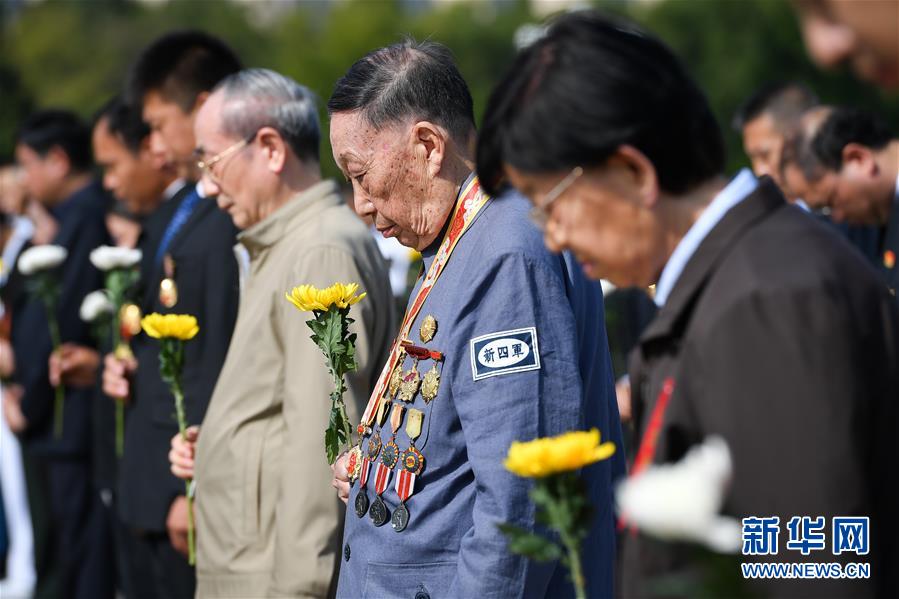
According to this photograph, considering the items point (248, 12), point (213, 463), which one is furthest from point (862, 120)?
point (248, 12)

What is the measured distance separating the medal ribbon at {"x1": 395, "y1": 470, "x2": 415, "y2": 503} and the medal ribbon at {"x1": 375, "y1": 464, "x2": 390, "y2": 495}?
2.4 inches

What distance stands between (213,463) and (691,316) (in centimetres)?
253

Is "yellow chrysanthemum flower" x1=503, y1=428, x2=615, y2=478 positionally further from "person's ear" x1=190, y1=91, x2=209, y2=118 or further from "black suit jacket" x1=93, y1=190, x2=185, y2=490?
"black suit jacket" x1=93, y1=190, x2=185, y2=490

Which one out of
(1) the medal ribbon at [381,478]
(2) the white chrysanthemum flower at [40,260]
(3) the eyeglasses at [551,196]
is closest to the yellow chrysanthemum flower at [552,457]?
(3) the eyeglasses at [551,196]

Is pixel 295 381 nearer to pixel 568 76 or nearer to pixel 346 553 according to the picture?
pixel 346 553

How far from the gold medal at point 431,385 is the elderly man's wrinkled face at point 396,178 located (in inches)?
18.7

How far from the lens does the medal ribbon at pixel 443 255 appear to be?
11.0 ft

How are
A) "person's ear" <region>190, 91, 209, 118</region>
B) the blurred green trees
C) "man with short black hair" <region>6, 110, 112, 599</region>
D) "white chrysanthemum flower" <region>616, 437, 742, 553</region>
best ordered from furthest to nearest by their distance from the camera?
the blurred green trees → "man with short black hair" <region>6, 110, 112, 599</region> → "person's ear" <region>190, 91, 209, 118</region> → "white chrysanthemum flower" <region>616, 437, 742, 553</region>

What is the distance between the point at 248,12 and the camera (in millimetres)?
90250

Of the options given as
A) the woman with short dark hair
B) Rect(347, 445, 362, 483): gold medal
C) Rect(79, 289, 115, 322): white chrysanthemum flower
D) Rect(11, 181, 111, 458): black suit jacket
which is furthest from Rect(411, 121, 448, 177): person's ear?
Rect(11, 181, 111, 458): black suit jacket

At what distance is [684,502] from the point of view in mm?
1653

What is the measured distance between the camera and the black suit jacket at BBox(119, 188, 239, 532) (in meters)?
5.02

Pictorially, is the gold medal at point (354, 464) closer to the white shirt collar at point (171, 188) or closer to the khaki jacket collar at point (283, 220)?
the khaki jacket collar at point (283, 220)

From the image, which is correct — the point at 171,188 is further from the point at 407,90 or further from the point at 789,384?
the point at 789,384
